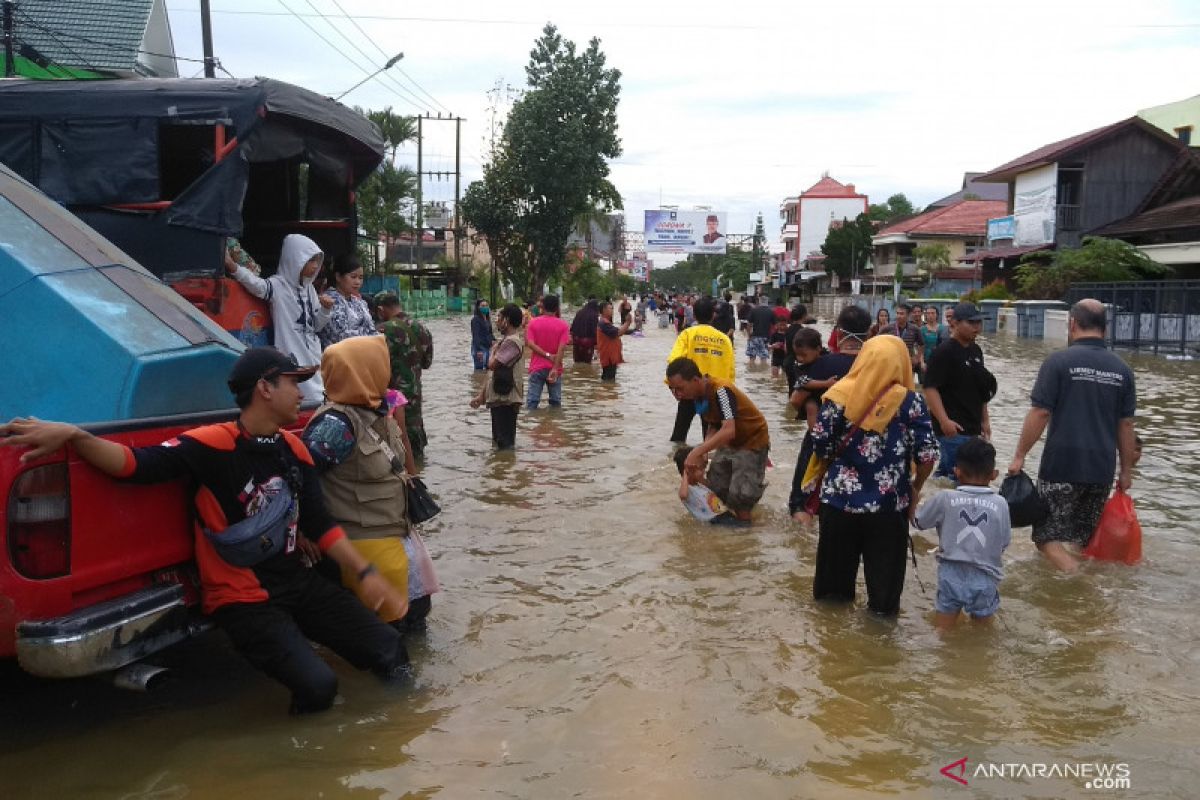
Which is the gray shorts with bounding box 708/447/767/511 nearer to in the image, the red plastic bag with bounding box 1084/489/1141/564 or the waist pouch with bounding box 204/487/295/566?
the red plastic bag with bounding box 1084/489/1141/564

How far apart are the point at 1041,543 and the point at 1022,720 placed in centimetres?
240

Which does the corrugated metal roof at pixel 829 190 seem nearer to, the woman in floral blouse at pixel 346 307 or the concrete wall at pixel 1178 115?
the concrete wall at pixel 1178 115

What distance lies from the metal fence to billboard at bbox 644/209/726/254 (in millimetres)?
63582

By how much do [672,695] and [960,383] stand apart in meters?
4.44

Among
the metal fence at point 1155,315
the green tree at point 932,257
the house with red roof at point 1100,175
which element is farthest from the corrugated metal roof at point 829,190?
the metal fence at point 1155,315

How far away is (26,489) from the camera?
3297 mm

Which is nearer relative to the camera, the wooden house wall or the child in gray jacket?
the child in gray jacket

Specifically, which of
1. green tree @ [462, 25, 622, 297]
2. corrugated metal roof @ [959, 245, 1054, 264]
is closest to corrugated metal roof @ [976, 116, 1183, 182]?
corrugated metal roof @ [959, 245, 1054, 264]

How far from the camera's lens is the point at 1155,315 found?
25922 millimetres

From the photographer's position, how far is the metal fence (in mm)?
24875

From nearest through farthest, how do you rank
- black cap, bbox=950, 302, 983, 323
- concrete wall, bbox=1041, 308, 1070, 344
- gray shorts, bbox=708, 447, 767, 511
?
gray shorts, bbox=708, 447, 767, 511 < black cap, bbox=950, 302, 983, 323 < concrete wall, bbox=1041, 308, 1070, 344

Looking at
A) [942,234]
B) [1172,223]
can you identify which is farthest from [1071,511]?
[942,234]

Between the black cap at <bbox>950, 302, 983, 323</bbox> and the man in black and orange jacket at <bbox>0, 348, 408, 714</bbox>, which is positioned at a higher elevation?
the black cap at <bbox>950, 302, 983, 323</bbox>

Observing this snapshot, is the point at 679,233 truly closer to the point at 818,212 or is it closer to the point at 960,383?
the point at 818,212
